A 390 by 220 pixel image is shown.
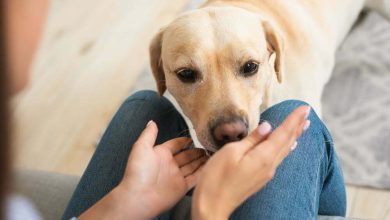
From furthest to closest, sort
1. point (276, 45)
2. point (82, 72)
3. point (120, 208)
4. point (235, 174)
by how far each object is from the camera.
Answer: point (82, 72) → point (276, 45) → point (120, 208) → point (235, 174)

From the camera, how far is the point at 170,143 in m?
1.24

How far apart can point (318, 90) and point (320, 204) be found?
2.12 feet

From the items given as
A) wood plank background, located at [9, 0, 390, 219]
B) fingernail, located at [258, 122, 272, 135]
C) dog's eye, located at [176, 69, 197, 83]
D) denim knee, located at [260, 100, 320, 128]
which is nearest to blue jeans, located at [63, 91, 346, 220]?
denim knee, located at [260, 100, 320, 128]

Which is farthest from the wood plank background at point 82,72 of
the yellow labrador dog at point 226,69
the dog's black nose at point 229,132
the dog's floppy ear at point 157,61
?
the dog's black nose at point 229,132

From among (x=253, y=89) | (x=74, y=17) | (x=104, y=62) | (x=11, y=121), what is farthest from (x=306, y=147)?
(x=74, y=17)

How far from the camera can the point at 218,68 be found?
4.84 ft

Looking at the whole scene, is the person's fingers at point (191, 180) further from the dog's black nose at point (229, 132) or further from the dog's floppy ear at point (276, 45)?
the dog's floppy ear at point (276, 45)

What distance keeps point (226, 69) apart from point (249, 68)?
8cm

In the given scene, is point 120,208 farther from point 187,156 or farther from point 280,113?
point 280,113

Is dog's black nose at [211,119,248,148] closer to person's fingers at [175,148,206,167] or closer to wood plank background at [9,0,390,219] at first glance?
person's fingers at [175,148,206,167]

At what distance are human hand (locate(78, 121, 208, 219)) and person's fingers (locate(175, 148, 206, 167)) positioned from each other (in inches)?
1.0

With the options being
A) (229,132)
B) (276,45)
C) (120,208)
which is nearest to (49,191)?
(120,208)

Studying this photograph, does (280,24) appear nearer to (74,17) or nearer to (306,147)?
(306,147)

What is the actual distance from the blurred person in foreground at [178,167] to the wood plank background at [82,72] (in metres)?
0.79
